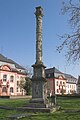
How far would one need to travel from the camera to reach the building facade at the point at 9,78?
62.8 meters

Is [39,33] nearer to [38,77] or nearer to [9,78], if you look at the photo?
[38,77]

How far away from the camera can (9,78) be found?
214ft

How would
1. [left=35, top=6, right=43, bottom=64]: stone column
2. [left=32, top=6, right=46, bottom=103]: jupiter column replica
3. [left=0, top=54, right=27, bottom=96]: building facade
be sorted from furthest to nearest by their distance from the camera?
[left=0, top=54, right=27, bottom=96]: building facade < [left=35, top=6, right=43, bottom=64]: stone column < [left=32, top=6, right=46, bottom=103]: jupiter column replica

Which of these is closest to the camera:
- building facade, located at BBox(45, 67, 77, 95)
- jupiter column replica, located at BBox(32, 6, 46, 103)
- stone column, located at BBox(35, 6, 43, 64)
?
jupiter column replica, located at BBox(32, 6, 46, 103)

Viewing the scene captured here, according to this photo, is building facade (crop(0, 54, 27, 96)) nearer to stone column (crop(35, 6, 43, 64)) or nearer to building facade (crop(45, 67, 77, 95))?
building facade (crop(45, 67, 77, 95))

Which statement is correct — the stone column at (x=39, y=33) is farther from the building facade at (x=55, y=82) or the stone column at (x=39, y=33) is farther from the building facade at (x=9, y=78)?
the building facade at (x=55, y=82)

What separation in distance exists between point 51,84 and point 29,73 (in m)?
15.7

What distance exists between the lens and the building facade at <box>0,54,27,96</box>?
2474 inches

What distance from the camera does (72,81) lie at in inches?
4365

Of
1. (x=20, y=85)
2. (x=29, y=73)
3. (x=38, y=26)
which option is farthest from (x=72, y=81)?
(x=38, y=26)

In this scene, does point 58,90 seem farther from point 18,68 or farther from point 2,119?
point 2,119

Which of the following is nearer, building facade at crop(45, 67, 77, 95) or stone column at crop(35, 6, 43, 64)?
stone column at crop(35, 6, 43, 64)

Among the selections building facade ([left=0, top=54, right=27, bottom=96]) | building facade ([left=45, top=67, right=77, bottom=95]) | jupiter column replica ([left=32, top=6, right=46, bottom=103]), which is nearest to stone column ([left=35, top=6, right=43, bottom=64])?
jupiter column replica ([left=32, top=6, right=46, bottom=103])

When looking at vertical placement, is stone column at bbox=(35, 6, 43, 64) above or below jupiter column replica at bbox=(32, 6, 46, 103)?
above
